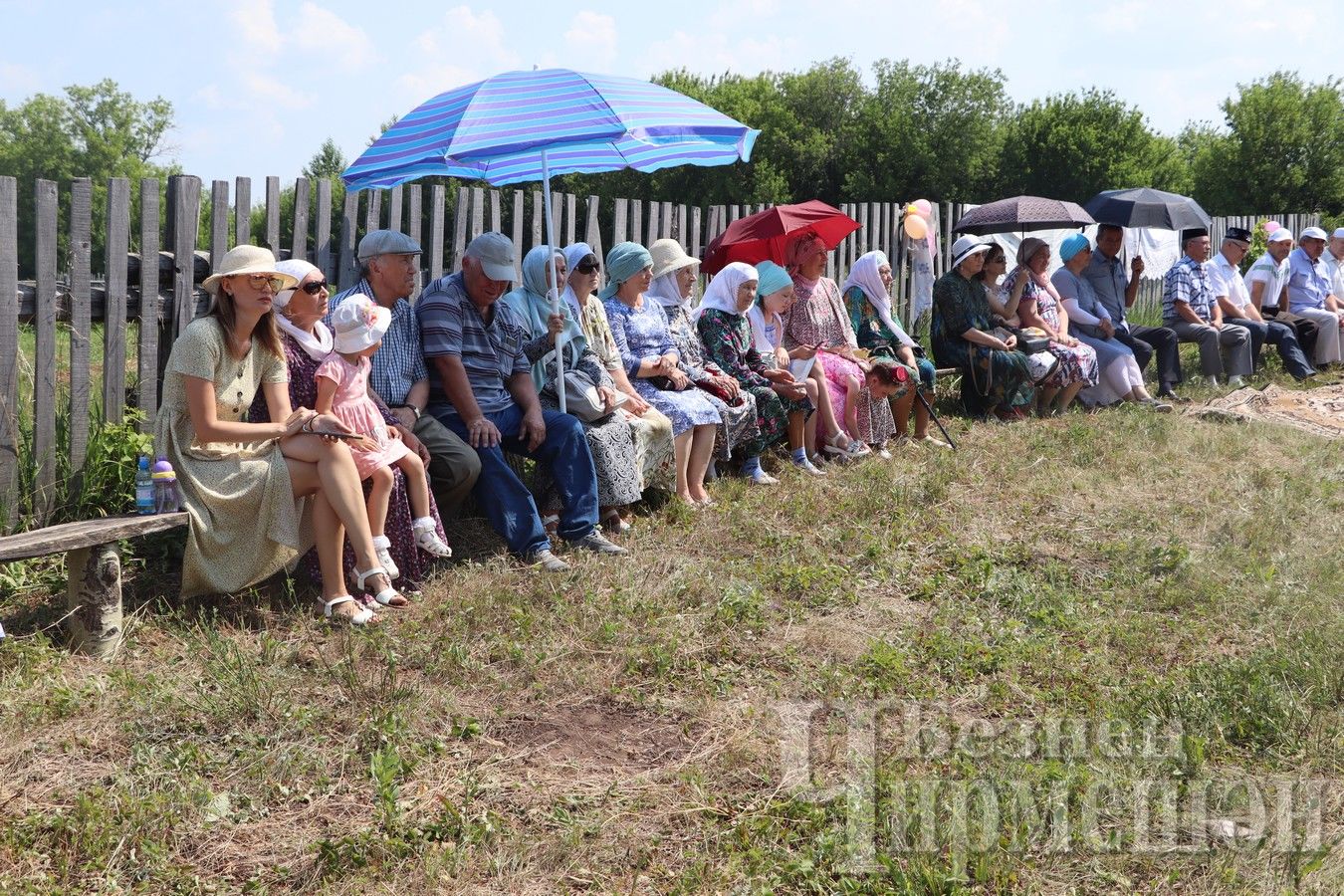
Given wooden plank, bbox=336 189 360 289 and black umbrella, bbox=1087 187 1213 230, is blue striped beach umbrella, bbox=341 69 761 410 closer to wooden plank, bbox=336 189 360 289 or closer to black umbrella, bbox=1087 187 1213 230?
wooden plank, bbox=336 189 360 289

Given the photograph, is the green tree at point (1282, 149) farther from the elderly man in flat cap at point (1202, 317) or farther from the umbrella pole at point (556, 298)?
the umbrella pole at point (556, 298)

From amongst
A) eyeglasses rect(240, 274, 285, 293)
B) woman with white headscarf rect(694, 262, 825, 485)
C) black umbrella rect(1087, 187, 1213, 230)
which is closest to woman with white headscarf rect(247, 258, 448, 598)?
eyeglasses rect(240, 274, 285, 293)

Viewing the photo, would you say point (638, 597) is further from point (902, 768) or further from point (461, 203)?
point (461, 203)

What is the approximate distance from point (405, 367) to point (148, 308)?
1100 millimetres

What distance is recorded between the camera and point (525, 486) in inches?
214

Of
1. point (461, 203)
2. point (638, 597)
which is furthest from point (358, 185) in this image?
point (638, 597)

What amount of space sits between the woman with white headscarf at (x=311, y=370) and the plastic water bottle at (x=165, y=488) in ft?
1.55

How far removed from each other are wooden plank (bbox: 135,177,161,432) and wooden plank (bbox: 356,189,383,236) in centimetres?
129

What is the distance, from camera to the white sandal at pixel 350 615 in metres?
4.46

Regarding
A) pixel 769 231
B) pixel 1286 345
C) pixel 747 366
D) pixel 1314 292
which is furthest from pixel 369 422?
pixel 1314 292

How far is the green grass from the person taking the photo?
297 centimetres

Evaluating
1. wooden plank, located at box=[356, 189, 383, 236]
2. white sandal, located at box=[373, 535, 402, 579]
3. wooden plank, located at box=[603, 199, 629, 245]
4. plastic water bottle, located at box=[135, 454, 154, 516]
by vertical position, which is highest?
wooden plank, located at box=[603, 199, 629, 245]

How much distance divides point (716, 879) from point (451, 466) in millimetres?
2709

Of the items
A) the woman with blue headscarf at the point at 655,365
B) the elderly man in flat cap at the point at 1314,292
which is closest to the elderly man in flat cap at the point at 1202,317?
the elderly man in flat cap at the point at 1314,292
